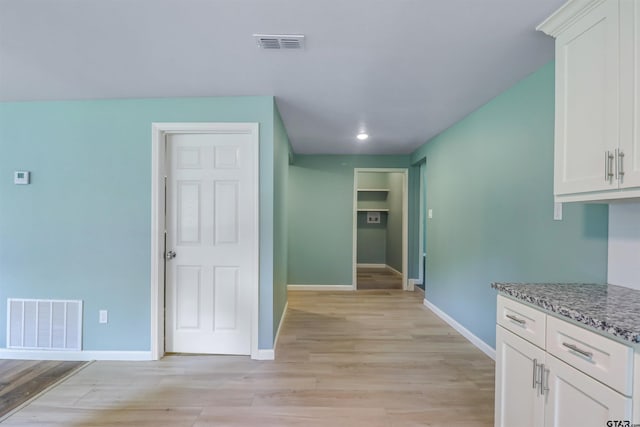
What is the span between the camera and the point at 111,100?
2879mm

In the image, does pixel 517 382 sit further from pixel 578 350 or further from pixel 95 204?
pixel 95 204

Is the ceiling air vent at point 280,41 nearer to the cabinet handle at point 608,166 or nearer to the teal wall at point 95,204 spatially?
the teal wall at point 95,204

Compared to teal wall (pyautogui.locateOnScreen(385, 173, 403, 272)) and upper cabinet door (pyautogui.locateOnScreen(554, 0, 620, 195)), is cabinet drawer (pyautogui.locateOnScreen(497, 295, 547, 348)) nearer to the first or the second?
upper cabinet door (pyautogui.locateOnScreen(554, 0, 620, 195))

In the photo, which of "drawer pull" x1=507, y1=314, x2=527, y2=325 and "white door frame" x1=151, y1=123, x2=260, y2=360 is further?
"white door frame" x1=151, y1=123, x2=260, y2=360

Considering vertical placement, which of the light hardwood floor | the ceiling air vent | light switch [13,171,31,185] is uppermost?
the ceiling air vent

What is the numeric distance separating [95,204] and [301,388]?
2479 millimetres

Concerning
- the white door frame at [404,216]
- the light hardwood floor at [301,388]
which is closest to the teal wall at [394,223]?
the white door frame at [404,216]

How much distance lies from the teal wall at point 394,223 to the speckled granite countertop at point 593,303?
17.3 ft

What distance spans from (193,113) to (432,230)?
3.48 meters

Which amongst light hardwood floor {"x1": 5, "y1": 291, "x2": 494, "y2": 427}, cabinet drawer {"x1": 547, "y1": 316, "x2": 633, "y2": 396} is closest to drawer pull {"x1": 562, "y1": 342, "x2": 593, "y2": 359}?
cabinet drawer {"x1": 547, "y1": 316, "x2": 633, "y2": 396}

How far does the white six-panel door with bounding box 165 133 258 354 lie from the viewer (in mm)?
2924

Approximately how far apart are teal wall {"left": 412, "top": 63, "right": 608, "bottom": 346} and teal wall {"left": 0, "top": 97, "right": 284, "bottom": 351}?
208 centimetres

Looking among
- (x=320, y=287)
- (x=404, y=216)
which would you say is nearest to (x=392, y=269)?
(x=404, y=216)

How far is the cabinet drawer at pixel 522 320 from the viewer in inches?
56.7
